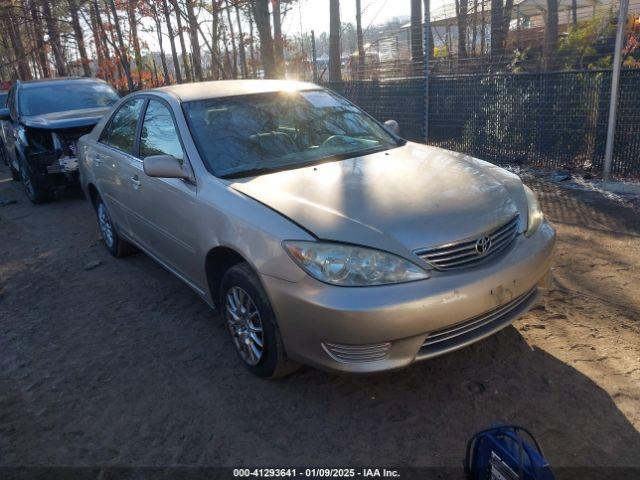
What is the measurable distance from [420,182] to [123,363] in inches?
86.4

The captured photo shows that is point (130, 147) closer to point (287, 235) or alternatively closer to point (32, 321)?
point (32, 321)

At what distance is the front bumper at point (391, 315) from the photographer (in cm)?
253

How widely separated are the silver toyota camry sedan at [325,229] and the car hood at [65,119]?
3848 mm

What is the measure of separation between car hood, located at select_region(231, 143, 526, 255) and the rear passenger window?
5.76 feet

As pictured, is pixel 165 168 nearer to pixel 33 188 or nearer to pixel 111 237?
pixel 111 237

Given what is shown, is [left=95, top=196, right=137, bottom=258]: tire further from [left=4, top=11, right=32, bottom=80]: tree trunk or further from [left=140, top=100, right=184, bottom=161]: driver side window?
[left=4, top=11, right=32, bottom=80]: tree trunk

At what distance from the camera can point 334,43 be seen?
15125mm

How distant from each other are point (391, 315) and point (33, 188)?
23.5ft

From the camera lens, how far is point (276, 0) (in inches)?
559

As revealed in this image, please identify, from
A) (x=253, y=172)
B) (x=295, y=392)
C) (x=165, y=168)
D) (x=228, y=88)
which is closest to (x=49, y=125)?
(x=228, y=88)

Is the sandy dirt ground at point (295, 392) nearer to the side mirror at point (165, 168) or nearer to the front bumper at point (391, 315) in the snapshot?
the front bumper at point (391, 315)

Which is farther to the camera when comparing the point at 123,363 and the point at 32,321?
the point at 32,321

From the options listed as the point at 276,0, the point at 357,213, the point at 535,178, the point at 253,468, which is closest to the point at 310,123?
the point at 357,213

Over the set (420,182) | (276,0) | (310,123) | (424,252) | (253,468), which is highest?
(276,0)
